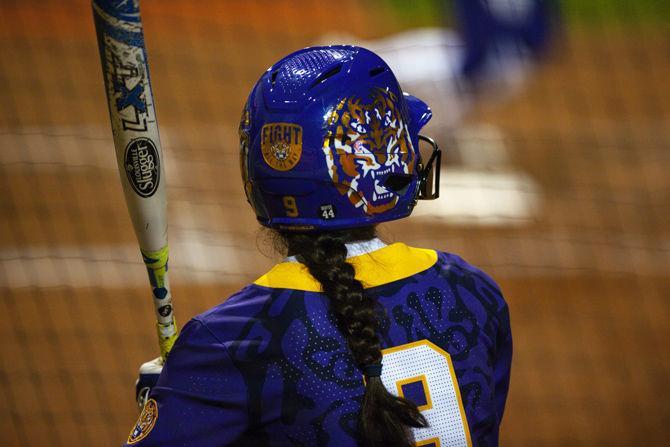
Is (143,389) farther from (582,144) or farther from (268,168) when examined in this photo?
(582,144)

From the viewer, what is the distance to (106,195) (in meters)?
7.89

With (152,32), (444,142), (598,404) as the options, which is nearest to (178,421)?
(598,404)

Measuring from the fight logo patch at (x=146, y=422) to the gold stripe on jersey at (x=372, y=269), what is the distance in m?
0.36

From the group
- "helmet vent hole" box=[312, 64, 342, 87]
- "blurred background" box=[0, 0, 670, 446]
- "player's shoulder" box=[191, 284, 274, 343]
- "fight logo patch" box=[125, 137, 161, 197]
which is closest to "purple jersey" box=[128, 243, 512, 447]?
"player's shoulder" box=[191, 284, 274, 343]

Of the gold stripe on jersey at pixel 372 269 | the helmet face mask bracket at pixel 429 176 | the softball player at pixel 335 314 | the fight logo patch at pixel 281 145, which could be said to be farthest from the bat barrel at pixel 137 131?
the helmet face mask bracket at pixel 429 176

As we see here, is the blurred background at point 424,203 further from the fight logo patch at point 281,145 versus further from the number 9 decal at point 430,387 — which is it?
A: the number 9 decal at point 430,387

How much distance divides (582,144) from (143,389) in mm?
7101

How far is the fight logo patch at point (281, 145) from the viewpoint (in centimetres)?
216

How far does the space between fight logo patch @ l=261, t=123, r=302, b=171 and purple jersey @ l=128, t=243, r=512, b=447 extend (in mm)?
256

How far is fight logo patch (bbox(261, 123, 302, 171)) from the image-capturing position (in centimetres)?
216

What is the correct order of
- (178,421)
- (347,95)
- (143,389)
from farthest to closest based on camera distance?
1. (143,389)
2. (347,95)
3. (178,421)

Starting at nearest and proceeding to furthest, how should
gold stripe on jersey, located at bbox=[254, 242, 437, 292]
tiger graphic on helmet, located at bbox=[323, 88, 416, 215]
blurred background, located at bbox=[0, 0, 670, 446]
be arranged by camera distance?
gold stripe on jersey, located at bbox=[254, 242, 437, 292] → tiger graphic on helmet, located at bbox=[323, 88, 416, 215] → blurred background, located at bbox=[0, 0, 670, 446]

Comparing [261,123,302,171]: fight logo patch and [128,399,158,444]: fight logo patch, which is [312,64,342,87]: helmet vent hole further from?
[128,399,158,444]: fight logo patch

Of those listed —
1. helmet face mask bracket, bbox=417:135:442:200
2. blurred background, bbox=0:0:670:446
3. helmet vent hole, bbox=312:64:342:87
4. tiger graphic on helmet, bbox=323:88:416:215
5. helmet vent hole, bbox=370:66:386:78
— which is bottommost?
blurred background, bbox=0:0:670:446
